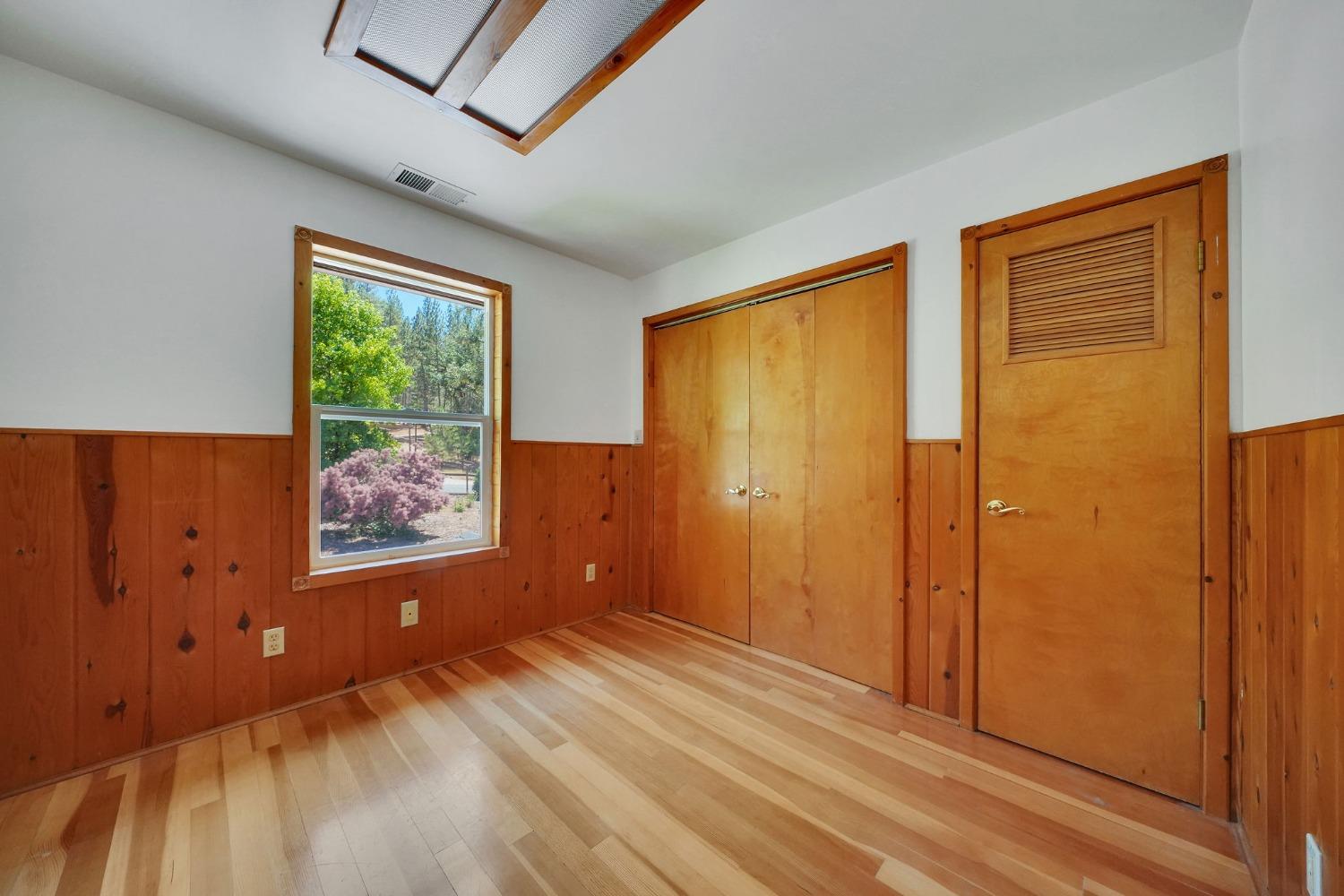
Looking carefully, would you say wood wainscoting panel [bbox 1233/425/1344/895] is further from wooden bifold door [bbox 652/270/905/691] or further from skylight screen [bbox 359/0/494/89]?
skylight screen [bbox 359/0/494/89]

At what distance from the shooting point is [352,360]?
90.0 inches

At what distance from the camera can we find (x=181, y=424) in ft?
6.04

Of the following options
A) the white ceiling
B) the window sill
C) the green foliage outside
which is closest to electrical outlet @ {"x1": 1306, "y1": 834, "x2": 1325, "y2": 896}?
the white ceiling

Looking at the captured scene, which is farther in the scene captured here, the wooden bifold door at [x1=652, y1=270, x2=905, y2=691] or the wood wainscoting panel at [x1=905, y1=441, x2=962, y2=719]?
the wooden bifold door at [x1=652, y1=270, x2=905, y2=691]

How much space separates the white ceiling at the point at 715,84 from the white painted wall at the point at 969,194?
62mm

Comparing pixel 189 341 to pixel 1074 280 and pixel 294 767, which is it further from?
pixel 1074 280

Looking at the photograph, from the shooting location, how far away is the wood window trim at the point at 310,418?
6.81 ft

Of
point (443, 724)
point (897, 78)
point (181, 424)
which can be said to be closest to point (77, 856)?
point (443, 724)

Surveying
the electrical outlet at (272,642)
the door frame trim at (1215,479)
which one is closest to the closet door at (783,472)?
the door frame trim at (1215,479)

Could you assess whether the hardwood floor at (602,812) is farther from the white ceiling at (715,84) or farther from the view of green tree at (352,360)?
the white ceiling at (715,84)

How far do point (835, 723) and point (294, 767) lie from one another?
202cm

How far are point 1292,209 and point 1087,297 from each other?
2.00ft

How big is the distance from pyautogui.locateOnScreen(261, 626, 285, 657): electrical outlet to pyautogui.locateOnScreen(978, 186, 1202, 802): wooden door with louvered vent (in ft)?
9.51

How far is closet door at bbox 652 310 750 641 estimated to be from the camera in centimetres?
286
